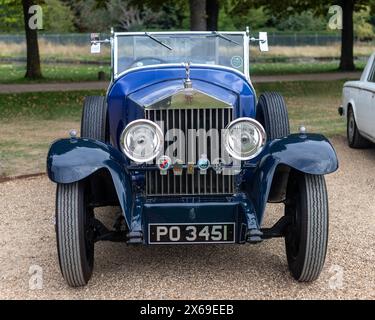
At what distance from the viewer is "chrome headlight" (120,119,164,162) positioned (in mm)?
4547

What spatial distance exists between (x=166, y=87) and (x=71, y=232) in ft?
4.70

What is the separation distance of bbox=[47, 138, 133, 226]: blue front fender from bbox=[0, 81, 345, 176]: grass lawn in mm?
3807

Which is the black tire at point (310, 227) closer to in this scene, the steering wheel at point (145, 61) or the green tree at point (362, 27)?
the steering wheel at point (145, 61)

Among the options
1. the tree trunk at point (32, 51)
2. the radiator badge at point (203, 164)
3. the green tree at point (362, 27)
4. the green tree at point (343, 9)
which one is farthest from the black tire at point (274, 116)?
the green tree at point (362, 27)

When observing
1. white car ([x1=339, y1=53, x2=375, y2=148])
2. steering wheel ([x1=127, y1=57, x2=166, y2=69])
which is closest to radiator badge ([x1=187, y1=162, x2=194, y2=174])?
steering wheel ([x1=127, y1=57, x2=166, y2=69])

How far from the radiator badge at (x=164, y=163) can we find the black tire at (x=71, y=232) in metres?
0.58

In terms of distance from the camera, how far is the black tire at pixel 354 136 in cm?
952

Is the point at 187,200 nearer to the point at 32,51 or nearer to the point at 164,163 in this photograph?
the point at 164,163

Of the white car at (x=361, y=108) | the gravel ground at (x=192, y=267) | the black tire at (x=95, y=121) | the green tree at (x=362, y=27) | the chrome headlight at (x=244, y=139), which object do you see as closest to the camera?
the gravel ground at (x=192, y=267)

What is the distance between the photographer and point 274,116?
19.2 ft

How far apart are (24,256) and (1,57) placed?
3288 cm

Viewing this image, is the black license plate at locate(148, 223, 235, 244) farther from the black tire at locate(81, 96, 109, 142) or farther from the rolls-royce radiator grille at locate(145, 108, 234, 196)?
the black tire at locate(81, 96, 109, 142)

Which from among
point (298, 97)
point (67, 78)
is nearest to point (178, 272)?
point (298, 97)

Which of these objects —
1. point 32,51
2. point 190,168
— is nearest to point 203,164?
point 190,168
